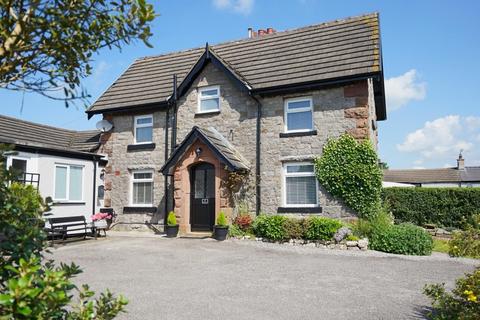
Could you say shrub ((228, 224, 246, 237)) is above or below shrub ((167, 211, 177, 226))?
below

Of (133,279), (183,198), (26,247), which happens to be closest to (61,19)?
(26,247)

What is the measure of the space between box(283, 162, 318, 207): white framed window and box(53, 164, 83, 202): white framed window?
8.65 m

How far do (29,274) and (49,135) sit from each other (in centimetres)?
1994

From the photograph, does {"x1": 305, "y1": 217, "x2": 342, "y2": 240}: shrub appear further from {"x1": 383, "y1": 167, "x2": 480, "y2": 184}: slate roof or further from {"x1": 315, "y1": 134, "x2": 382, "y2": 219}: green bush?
{"x1": 383, "y1": 167, "x2": 480, "y2": 184}: slate roof

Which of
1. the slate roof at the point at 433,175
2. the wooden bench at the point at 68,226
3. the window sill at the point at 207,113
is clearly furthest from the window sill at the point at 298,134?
the slate roof at the point at 433,175

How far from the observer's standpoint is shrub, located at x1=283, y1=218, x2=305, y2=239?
1325cm

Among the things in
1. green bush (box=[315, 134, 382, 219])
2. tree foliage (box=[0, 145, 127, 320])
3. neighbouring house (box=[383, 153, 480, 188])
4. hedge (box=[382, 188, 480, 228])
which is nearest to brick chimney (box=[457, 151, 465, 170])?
neighbouring house (box=[383, 153, 480, 188])

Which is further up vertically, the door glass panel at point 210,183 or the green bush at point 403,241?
the door glass panel at point 210,183

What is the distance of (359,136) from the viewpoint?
45.5ft

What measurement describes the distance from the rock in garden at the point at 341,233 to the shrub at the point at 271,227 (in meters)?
1.75

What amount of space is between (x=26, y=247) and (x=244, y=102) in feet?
45.7

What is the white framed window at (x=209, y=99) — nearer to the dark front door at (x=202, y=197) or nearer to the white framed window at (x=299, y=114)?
the dark front door at (x=202, y=197)

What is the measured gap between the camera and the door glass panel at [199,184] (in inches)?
631

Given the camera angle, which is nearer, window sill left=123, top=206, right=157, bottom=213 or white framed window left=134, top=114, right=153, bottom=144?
window sill left=123, top=206, right=157, bottom=213
